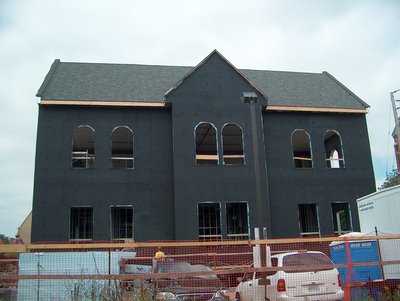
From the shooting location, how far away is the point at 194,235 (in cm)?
2217

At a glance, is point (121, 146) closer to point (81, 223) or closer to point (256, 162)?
point (81, 223)

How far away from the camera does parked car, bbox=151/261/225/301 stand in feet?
30.0

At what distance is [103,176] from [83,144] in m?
7.19

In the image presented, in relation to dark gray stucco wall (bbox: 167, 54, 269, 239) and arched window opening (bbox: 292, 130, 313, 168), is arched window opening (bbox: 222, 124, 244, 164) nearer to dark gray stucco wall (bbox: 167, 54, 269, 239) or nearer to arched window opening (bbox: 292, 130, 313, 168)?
dark gray stucco wall (bbox: 167, 54, 269, 239)

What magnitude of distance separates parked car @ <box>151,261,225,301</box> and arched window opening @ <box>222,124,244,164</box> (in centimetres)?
994

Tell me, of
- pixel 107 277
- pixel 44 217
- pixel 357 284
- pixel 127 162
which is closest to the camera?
pixel 107 277

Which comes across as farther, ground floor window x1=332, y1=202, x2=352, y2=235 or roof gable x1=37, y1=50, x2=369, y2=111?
ground floor window x1=332, y1=202, x2=352, y2=235

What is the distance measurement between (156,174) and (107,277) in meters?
15.0

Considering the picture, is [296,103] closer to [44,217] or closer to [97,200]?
[97,200]

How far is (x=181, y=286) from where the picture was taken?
1116 cm

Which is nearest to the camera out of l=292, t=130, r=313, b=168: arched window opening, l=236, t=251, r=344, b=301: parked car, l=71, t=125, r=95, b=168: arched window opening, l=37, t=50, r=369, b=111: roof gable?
l=236, t=251, r=344, b=301: parked car

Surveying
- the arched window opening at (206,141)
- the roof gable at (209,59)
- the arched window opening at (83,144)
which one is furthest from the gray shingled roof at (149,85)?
the arched window opening at (206,141)

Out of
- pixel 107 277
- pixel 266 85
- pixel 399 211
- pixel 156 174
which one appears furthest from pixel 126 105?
pixel 107 277

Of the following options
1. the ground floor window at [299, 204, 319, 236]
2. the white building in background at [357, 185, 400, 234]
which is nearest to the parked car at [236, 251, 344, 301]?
the white building in background at [357, 185, 400, 234]
